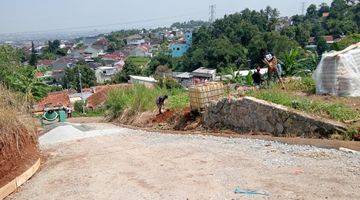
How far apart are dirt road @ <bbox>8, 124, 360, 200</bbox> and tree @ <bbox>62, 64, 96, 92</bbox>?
51.4 metres

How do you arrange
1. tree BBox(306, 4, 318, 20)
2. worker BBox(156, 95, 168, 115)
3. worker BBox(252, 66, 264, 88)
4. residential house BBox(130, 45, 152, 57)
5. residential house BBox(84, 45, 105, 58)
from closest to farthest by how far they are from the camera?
worker BBox(252, 66, 264, 88) < worker BBox(156, 95, 168, 115) < tree BBox(306, 4, 318, 20) < residential house BBox(130, 45, 152, 57) < residential house BBox(84, 45, 105, 58)

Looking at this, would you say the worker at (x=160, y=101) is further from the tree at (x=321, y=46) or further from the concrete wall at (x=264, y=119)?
the tree at (x=321, y=46)

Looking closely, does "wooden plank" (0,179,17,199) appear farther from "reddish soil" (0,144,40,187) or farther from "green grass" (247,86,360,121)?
"green grass" (247,86,360,121)

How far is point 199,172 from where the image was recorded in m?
8.01

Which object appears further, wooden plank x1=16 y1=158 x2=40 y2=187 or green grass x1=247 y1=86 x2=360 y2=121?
green grass x1=247 y1=86 x2=360 y2=121

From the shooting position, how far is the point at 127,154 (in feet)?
33.1

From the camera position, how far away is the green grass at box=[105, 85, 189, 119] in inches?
631

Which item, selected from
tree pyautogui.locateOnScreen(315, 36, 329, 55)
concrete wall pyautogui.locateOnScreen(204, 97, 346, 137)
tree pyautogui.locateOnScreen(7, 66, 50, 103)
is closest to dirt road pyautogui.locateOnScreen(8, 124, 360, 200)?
concrete wall pyautogui.locateOnScreen(204, 97, 346, 137)

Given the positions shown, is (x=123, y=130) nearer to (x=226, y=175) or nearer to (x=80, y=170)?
(x=80, y=170)

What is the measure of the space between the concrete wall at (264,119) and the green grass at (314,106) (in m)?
0.28

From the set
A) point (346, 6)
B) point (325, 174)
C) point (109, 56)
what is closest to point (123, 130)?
point (325, 174)

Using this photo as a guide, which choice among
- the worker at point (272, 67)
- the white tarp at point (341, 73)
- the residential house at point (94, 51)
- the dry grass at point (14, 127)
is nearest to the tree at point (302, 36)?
the worker at point (272, 67)

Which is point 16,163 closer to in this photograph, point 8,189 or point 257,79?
point 8,189

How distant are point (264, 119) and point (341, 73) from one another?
2272mm
